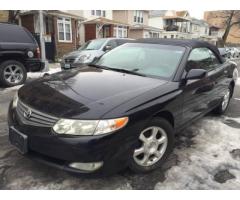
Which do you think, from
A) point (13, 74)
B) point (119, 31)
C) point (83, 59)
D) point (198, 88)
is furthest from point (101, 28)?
point (198, 88)

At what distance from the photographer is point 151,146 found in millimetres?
2717

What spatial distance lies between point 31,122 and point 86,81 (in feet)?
2.91

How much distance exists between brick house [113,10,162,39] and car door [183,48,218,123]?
1098 inches

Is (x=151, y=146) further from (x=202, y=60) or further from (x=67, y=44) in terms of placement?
(x=67, y=44)

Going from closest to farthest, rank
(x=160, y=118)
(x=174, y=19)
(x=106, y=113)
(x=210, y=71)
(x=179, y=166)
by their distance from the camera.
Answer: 1. (x=106, y=113)
2. (x=160, y=118)
3. (x=179, y=166)
4. (x=210, y=71)
5. (x=174, y=19)

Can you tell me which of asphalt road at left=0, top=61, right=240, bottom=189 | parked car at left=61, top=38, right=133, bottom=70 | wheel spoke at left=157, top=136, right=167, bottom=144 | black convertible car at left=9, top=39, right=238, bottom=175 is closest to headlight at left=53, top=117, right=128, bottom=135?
black convertible car at left=9, top=39, right=238, bottom=175

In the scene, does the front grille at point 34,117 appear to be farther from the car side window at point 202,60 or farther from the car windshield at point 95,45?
the car windshield at point 95,45

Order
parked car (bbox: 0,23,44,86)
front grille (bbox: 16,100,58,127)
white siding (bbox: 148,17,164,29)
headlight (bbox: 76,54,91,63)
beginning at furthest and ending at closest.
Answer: white siding (bbox: 148,17,164,29), headlight (bbox: 76,54,91,63), parked car (bbox: 0,23,44,86), front grille (bbox: 16,100,58,127)

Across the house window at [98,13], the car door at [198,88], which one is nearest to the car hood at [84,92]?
the car door at [198,88]

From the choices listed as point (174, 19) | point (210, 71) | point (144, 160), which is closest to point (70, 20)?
point (210, 71)

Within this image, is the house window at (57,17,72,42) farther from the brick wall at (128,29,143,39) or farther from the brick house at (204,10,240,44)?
the brick house at (204,10,240,44)

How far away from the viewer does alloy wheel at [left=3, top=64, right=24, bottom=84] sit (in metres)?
6.77

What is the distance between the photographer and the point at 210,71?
3955mm
